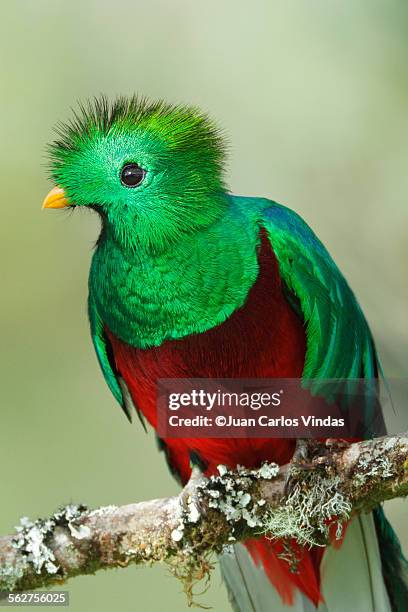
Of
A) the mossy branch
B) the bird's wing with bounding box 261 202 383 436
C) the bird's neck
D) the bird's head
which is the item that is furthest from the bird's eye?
the mossy branch

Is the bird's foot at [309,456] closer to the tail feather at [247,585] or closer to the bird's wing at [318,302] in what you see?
the bird's wing at [318,302]

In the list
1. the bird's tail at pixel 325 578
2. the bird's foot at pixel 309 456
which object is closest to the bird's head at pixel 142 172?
the bird's foot at pixel 309 456

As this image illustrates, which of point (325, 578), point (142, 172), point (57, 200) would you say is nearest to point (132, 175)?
point (142, 172)

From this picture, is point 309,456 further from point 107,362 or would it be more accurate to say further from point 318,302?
point 107,362

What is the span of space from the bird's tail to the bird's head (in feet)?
2.71

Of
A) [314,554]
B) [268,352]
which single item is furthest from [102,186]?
[314,554]

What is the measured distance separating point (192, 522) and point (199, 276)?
541mm

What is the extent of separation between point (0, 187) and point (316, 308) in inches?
40.0

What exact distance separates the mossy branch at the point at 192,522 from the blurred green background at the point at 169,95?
14.0 inches

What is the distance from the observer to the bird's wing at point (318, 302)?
1.92m

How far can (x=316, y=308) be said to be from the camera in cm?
193

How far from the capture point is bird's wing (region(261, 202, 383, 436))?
6.30 feet

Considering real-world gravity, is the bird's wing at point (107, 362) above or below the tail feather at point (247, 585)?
above

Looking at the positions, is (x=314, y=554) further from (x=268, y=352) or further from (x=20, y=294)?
→ (x=20, y=294)
